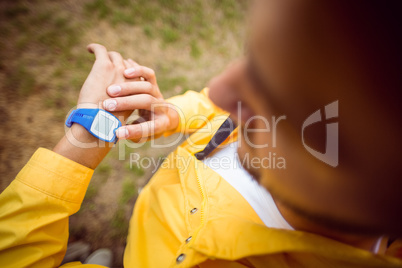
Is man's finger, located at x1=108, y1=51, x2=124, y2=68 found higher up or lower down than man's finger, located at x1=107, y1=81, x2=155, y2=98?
higher up

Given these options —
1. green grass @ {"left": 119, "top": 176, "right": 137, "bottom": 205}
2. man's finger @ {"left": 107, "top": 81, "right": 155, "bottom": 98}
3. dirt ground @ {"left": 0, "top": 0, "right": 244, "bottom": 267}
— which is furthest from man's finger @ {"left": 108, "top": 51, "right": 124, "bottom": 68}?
green grass @ {"left": 119, "top": 176, "right": 137, "bottom": 205}

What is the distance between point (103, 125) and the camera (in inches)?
35.1

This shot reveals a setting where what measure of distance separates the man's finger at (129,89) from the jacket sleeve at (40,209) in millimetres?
363

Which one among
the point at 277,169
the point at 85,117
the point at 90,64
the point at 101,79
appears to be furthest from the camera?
the point at 90,64

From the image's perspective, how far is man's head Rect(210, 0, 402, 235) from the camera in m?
0.31

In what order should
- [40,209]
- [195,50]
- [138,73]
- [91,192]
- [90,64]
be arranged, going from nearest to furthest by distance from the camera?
[40,209], [138,73], [91,192], [90,64], [195,50]

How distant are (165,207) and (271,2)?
2.97ft

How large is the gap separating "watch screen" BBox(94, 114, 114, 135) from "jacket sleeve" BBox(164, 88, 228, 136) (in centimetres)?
44

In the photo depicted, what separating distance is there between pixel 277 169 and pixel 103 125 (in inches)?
28.8

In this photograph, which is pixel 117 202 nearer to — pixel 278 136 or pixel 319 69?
pixel 278 136

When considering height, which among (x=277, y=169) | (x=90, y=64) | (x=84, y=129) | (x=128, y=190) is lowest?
(x=128, y=190)

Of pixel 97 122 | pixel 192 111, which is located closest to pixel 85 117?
pixel 97 122

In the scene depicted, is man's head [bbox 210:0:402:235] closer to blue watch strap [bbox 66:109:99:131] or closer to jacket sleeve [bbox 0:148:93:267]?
blue watch strap [bbox 66:109:99:131]

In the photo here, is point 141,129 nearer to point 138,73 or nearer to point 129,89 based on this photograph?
point 129,89
